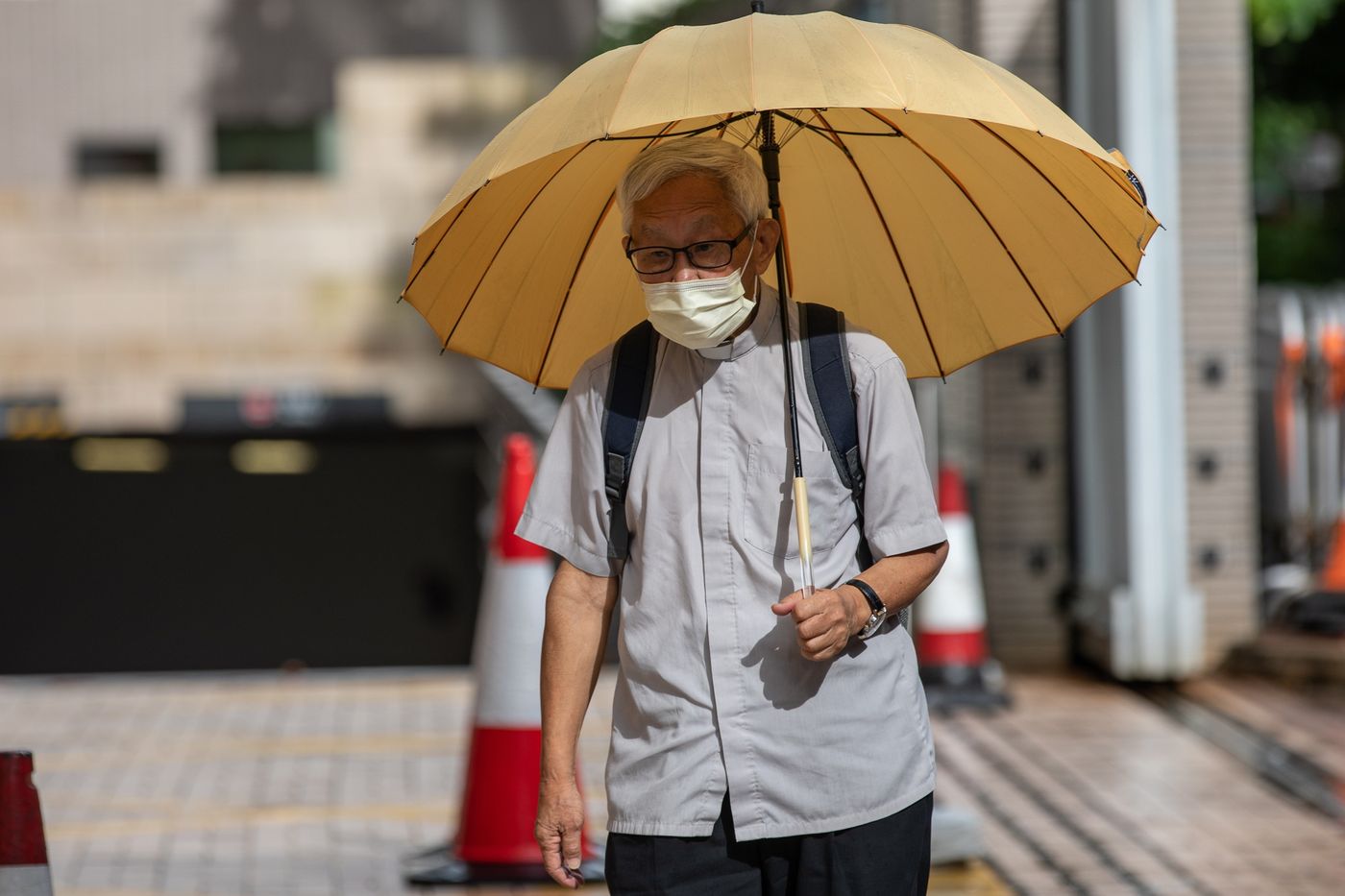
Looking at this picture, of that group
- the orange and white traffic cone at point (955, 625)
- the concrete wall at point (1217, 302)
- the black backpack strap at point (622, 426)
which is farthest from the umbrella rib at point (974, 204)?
the concrete wall at point (1217, 302)

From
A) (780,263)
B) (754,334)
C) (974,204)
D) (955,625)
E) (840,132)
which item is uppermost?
(840,132)

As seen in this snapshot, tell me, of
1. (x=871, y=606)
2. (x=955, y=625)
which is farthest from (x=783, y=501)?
(x=955, y=625)

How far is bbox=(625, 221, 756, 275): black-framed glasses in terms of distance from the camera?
8.81 ft

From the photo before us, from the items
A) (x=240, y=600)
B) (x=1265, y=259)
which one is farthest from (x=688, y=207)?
(x=1265, y=259)

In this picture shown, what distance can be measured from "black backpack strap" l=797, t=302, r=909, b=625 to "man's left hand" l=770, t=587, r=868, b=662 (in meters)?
0.16

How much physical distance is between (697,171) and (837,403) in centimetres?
40

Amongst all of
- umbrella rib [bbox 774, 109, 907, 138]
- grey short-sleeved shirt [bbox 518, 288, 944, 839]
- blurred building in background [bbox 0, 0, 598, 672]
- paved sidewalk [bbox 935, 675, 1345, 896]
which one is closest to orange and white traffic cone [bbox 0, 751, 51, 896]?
grey short-sleeved shirt [bbox 518, 288, 944, 839]

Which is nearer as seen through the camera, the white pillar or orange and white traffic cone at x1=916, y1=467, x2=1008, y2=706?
orange and white traffic cone at x1=916, y1=467, x2=1008, y2=706

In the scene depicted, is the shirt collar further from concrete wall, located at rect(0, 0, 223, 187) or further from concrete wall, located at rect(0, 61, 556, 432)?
concrete wall, located at rect(0, 0, 223, 187)

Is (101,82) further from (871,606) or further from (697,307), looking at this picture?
(871,606)

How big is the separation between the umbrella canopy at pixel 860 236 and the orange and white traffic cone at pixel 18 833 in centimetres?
108

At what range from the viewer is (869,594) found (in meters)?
2.64

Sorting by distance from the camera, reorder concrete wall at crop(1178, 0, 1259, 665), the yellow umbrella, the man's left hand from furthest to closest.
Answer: concrete wall at crop(1178, 0, 1259, 665) < the yellow umbrella < the man's left hand

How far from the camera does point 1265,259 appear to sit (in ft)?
73.6
